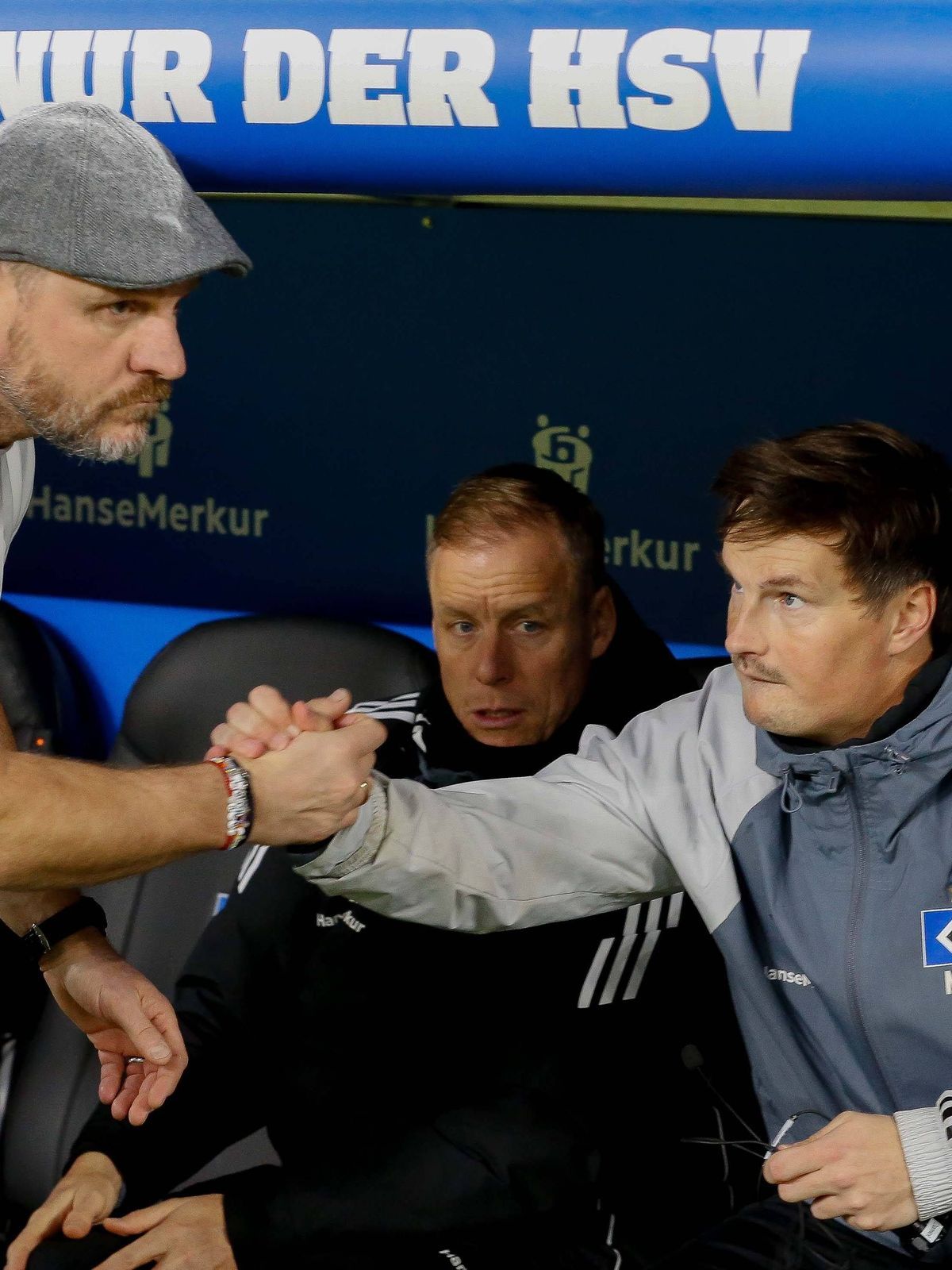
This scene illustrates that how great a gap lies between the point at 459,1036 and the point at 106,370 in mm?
956

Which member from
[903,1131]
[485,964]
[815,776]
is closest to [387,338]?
[485,964]

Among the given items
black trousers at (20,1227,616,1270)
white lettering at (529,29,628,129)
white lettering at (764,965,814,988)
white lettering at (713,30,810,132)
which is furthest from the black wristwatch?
white lettering at (713,30,810,132)

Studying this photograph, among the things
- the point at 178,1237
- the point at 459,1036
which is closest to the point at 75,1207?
the point at 178,1237

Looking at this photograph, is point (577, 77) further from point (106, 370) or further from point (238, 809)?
point (238, 809)

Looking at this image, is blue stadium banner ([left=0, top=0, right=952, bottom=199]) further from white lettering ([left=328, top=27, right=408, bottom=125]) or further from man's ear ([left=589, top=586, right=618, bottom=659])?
man's ear ([left=589, top=586, right=618, bottom=659])

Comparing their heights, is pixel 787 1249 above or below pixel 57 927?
below

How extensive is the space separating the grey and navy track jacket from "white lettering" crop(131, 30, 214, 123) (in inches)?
27.9

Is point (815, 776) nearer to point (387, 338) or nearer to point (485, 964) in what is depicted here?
point (485, 964)

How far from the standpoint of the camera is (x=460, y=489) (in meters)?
2.27

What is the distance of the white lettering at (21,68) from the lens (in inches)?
66.9

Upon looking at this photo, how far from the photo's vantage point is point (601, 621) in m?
2.26

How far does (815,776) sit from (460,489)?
2.53 feet

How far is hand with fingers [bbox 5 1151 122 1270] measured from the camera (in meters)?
2.03

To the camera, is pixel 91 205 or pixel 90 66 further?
pixel 90 66
